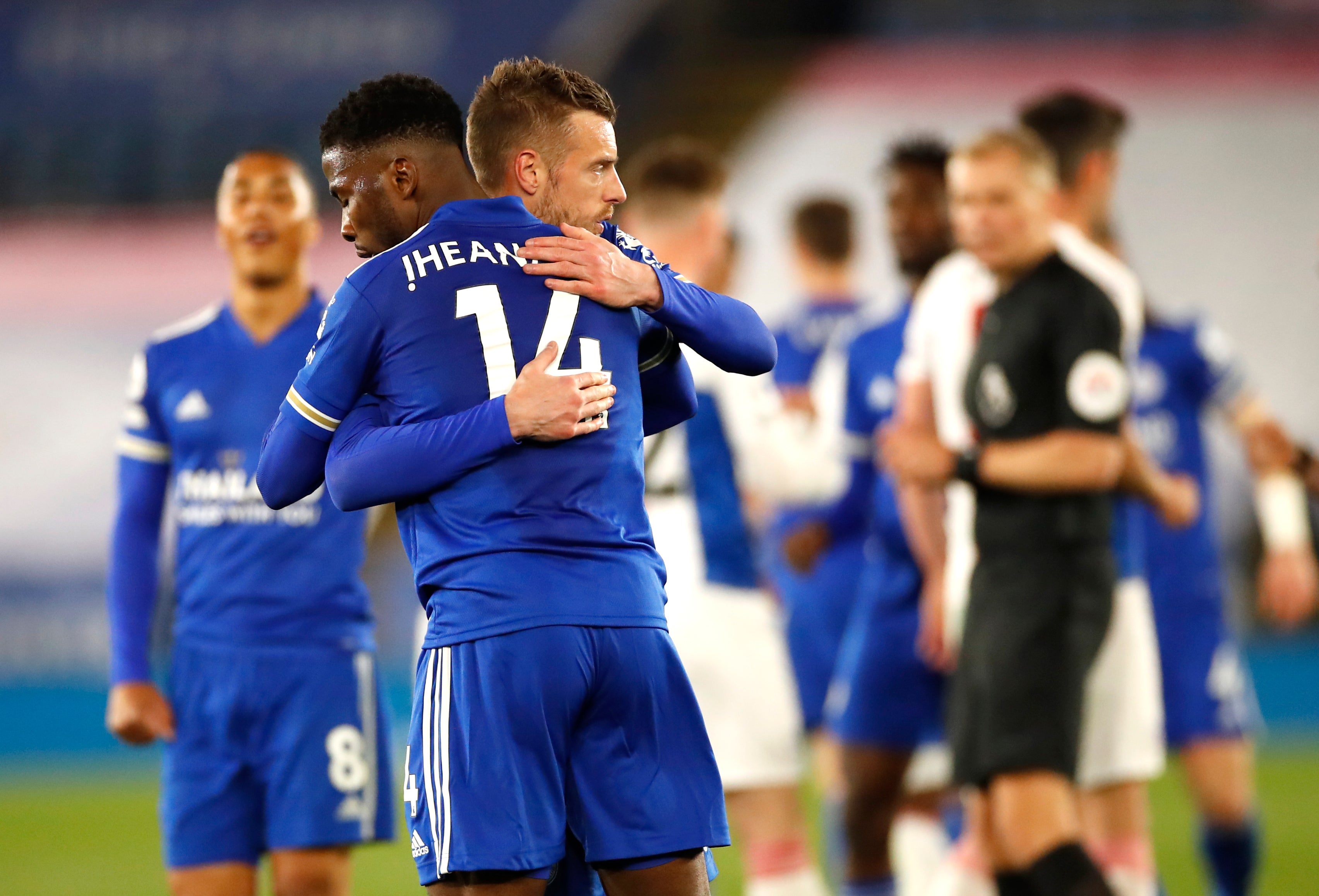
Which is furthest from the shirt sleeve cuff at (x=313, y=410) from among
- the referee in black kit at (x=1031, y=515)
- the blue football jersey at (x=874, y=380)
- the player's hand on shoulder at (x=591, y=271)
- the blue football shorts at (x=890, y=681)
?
the blue football jersey at (x=874, y=380)

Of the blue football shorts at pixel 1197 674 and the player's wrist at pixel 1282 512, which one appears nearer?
the player's wrist at pixel 1282 512

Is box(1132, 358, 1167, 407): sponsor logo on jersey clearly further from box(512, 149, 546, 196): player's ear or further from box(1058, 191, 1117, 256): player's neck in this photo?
box(512, 149, 546, 196): player's ear

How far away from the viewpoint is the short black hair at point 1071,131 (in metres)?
5.04

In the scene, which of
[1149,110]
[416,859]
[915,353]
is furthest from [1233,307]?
[416,859]

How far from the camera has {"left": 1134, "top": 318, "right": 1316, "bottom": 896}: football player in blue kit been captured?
19.1 ft

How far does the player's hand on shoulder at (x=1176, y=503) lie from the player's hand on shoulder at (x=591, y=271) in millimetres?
2226

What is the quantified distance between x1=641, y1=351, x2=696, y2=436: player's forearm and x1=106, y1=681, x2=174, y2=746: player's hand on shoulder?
5.45 ft

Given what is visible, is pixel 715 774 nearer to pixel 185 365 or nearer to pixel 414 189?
pixel 414 189

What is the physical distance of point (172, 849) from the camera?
3.98 m

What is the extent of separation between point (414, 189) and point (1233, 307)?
13.5m

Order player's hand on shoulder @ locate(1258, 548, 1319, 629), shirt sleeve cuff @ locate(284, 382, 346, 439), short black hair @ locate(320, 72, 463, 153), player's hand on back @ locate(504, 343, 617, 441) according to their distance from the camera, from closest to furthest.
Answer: player's hand on back @ locate(504, 343, 617, 441)
shirt sleeve cuff @ locate(284, 382, 346, 439)
short black hair @ locate(320, 72, 463, 153)
player's hand on shoulder @ locate(1258, 548, 1319, 629)

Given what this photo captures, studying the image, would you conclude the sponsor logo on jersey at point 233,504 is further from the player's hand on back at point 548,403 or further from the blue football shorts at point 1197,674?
the blue football shorts at point 1197,674

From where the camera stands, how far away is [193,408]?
4.15 meters

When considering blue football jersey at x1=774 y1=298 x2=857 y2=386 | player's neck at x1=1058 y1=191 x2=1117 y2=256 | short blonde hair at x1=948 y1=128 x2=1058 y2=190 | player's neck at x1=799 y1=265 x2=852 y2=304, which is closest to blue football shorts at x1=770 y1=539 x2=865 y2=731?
blue football jersey at x1=774 y1=298 x2=857 y2=386
